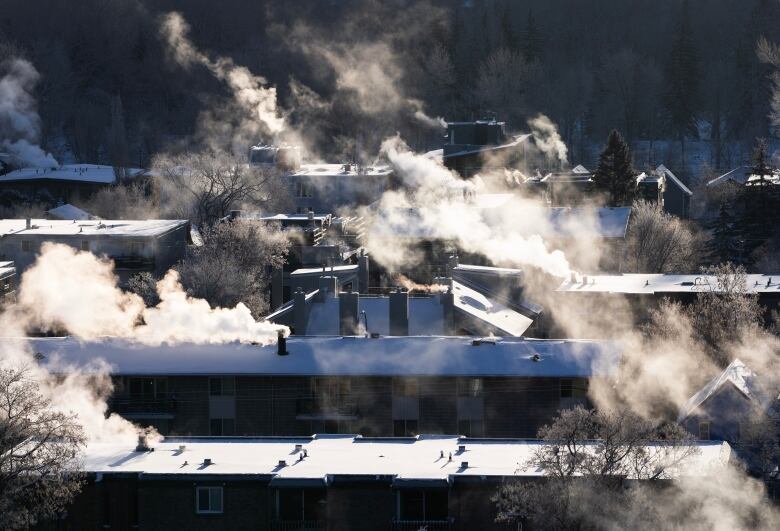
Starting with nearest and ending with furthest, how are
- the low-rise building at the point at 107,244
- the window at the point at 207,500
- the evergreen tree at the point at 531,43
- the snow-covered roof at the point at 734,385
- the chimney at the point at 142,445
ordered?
1. the window at the point at 207,500
2. the chimney at the point at 142,445
3. the snow-covered roof at the point at 734,385
4. the low-rise building at the point at 107,244
5. the evergreen tree at the point at 531,43

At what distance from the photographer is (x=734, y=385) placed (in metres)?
39.2

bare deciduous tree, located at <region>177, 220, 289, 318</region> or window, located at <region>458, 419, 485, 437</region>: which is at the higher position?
bare deciduous tree, located at <region>177, 220, 289, 318</region>

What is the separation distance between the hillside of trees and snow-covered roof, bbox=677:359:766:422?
66.0 meters

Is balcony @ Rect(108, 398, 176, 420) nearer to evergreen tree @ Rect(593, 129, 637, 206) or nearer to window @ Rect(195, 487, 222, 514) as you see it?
window @ Rect(195, 487, 222, 514)

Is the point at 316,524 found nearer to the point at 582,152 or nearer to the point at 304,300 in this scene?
the point at 304,300

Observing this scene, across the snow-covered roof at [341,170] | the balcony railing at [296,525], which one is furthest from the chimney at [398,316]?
the snow-covered roof at [341,170]

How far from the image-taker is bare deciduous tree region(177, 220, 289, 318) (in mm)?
58188

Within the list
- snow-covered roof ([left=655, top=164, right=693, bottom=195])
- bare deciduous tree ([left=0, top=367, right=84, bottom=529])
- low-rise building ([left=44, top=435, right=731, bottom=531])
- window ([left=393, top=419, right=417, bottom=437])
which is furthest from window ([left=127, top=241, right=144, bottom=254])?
bare deciduous tree ([left=0, top=367, right=84, bottom=529])

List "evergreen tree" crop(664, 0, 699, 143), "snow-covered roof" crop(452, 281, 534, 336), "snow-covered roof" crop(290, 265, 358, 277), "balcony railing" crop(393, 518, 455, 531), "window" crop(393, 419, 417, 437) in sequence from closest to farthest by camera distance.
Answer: "balcony railing" crop(393, 518, 455, 531)
"window" crop(393, 419, 417, 437)
"snow-covered roof" crop(452, 281, 534, 336)
"snow-covered roof" crop(290, 265, 358, 277)
"evergreen tree" crop(664, 0, 699, 143)

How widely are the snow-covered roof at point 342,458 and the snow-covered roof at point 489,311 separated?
1194cm

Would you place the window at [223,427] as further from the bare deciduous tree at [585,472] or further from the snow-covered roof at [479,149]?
the snow-covered roof at [479,149]

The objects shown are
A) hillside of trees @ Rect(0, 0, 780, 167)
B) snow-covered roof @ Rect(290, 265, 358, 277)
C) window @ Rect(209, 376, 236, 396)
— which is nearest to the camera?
window @ Rect(209, 376, 236, 396)

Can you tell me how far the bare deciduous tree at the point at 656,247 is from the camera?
6744cm

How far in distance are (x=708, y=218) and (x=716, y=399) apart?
1912 inches
